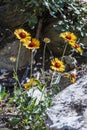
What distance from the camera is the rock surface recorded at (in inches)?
70.7

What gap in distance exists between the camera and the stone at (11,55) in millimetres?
3369

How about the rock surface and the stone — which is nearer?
the rock surface

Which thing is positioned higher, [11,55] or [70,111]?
[70,111]

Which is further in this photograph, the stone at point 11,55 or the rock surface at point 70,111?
the stone at point 11,55

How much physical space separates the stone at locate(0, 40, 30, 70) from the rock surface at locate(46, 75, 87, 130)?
130 centimetres

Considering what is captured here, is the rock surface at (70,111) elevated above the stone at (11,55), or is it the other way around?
the rock surface at (70,111)

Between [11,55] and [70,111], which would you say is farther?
[11,55]

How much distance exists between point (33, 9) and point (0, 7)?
0.34 metres

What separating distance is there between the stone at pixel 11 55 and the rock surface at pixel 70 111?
1297mm

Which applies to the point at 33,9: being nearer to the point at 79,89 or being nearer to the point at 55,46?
the point at 55,46

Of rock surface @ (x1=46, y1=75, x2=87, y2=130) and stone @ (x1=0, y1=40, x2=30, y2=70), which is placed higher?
rock surface @ (x1=46, y1=75, x2=87, y2=130)

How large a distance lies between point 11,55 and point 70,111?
5.12ft

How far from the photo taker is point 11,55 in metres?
3.39

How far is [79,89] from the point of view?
2096 millimetres
